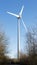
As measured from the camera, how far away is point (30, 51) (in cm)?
2473

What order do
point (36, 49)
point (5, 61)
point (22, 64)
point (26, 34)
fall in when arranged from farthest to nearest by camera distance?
point (22, 64), point (5, 61), point (26, 34), point (36, 49)

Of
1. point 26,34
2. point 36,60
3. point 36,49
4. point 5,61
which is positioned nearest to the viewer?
point 36,60

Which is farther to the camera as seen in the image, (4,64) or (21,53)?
(21,53)

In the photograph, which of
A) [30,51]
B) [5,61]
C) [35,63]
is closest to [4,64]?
[5,61]

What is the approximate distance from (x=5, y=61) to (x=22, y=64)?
288cm

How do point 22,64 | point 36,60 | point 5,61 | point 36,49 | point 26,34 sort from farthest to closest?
point 22,64, point 5,61, point 26,34, point 36,49, point 36,60

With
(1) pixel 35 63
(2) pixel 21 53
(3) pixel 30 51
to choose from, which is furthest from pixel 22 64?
(1) pixel 35 63

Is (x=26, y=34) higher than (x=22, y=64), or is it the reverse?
(x=26, y=34)

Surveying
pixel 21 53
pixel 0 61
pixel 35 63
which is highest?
pixel 21 53

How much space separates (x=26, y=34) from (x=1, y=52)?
519 centimetres

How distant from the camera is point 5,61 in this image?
1088 inches

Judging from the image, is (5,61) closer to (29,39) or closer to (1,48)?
(1,48)

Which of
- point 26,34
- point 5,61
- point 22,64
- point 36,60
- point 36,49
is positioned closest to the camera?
point 36,60

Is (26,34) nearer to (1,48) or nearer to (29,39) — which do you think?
(29,39)
